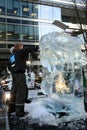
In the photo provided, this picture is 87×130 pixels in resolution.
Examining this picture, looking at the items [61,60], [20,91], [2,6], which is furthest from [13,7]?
[20,91]

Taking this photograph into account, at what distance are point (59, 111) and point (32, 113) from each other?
58 centimetres

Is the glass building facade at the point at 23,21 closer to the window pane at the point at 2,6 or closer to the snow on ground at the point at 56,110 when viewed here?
the window pane at the point at 2,6

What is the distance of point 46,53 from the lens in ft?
26.9

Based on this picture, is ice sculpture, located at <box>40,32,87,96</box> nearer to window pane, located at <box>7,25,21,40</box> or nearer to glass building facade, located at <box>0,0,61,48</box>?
glass building facade, located at <box>0,0,61,48</box>

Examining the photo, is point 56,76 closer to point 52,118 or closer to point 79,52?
point 79,52

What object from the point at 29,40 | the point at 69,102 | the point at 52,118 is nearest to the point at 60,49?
the point at 69,102

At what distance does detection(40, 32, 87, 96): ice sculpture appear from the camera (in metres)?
Answer: 8.02

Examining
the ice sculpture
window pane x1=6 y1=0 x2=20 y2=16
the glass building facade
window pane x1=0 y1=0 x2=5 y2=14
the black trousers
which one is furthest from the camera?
window pane x1=6 y1=0 x2=20 y2=16

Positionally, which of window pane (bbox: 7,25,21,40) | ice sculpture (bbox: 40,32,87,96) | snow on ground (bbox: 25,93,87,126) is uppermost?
window pane (bbox: 7,25,21,40)

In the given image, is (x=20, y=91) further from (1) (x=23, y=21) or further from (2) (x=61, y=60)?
(1) (x=23, y=21)

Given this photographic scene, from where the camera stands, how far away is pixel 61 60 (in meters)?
8.13

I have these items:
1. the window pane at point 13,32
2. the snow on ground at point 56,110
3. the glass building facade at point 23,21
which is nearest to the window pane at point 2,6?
the glass building facade at point 23,21

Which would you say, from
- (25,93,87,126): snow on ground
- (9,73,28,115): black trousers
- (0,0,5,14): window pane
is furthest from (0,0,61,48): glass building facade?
(9,73,28,115): black trousers

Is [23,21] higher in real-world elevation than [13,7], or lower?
lower
